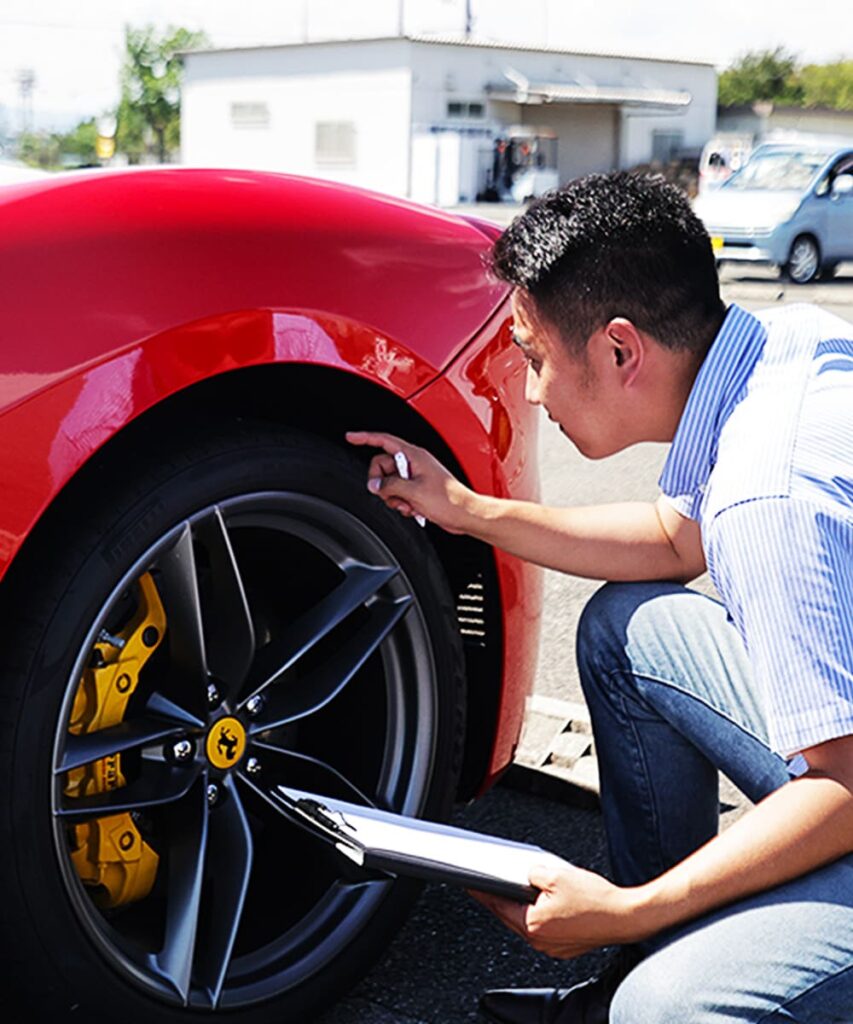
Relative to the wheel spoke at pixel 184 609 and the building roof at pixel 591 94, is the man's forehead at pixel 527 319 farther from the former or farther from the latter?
the building roof at pixel 591 94

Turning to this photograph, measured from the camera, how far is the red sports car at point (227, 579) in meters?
1.71

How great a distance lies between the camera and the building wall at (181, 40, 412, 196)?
4528 cm

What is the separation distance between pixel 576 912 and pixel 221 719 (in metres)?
0.53

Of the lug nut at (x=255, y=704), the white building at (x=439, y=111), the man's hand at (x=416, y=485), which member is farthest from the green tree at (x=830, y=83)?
the lug nut at (x=255, y=704)

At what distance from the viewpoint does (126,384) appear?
1.74 meters

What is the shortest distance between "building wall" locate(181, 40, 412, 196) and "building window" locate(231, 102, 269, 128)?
3 cm

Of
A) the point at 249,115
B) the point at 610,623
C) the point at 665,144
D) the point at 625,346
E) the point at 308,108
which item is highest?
the point at 625,346

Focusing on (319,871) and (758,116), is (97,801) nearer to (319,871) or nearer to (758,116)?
(319,871)

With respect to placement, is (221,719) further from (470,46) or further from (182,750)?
(470,46)

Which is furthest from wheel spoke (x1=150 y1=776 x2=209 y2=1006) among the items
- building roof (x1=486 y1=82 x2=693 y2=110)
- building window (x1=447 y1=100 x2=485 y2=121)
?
building roof (x1=486 y1=82 x2=693 y2=110)

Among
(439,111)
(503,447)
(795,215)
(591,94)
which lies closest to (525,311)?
(503,447)

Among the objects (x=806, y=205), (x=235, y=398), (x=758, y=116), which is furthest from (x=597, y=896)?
(x=758, y=116)

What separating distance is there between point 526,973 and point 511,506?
73cm

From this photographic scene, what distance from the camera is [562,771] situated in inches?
115
